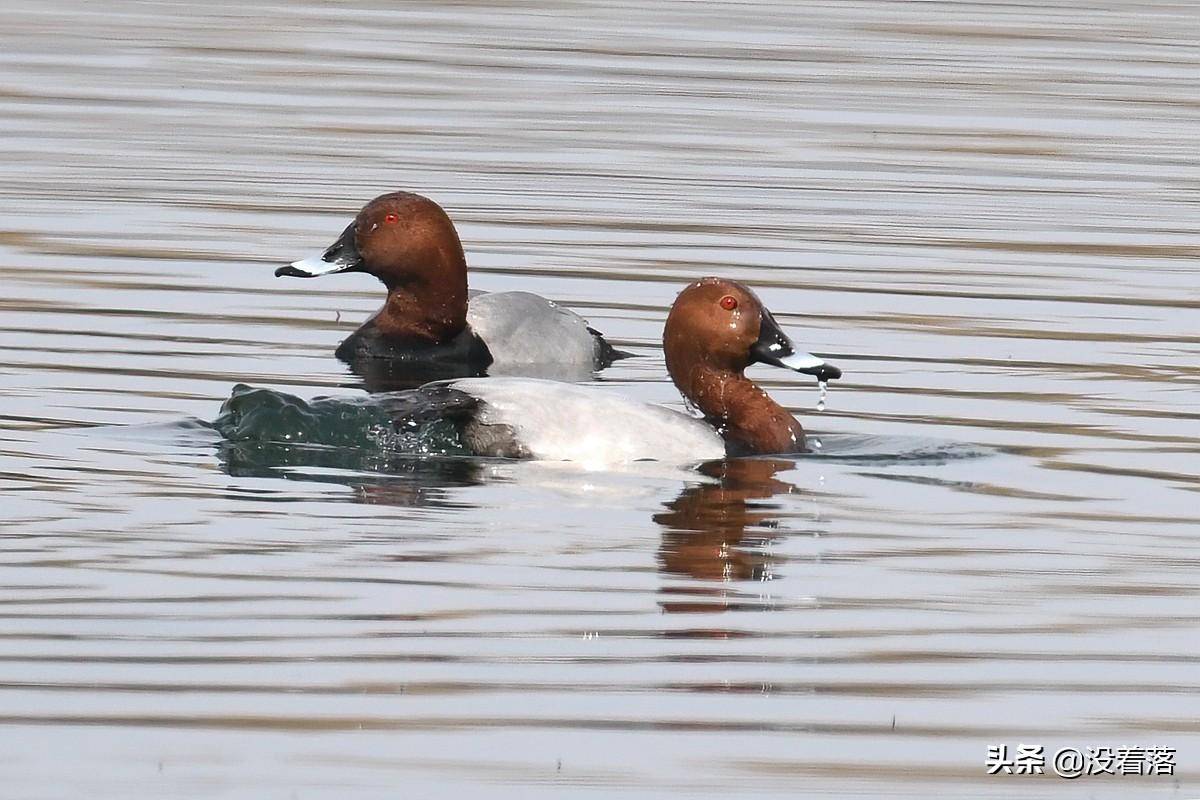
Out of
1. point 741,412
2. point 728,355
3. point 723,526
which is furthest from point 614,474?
point 728,355

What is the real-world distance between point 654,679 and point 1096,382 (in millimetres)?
5132

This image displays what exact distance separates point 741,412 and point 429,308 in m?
3.10

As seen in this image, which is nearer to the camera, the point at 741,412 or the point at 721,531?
the point at 721,531

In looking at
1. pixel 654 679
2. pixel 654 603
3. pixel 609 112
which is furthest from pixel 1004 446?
pixel 609 112

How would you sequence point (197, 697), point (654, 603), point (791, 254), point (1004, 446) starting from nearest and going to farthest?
point (197, 697), point (654, 603), point (1004, 446), point (791, 254)

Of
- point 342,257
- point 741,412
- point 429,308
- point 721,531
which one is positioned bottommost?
point 721,531

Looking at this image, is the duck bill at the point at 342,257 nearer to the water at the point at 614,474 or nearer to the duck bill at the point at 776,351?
the water at the point at 614,474

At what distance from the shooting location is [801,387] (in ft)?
36.7

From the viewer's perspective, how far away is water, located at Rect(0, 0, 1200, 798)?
19.1 feet

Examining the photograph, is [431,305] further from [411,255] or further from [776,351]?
[776,351]

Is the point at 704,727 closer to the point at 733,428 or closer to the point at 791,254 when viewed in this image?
the point at 733,428

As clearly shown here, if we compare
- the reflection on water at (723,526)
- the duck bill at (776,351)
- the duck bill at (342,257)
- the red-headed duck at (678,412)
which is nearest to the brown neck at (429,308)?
the duck bill at (342,257)

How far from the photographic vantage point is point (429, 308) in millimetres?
12344

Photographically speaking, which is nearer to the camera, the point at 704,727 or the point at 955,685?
the point at 704,727
